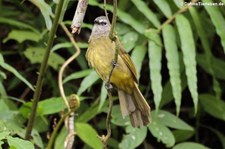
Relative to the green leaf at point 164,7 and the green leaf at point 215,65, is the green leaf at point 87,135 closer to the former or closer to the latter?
the green leaf at point 164,7

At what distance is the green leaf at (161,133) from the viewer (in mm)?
3045

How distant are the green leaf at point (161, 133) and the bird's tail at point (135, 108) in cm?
48

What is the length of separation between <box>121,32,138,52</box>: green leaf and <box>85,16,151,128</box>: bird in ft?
1.62

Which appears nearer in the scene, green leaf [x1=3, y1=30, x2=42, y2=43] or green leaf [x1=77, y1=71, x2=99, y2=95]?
green leaf [x1=77, y1=71, x2=99, y2=95]

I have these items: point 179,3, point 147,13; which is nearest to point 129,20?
point 147,13

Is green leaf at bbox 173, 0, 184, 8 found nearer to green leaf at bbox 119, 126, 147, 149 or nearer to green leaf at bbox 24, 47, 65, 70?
green leaf at bbox 119, 126, 147, 149

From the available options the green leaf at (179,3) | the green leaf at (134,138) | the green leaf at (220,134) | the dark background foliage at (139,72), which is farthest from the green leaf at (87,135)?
the green leaf at (220,134)

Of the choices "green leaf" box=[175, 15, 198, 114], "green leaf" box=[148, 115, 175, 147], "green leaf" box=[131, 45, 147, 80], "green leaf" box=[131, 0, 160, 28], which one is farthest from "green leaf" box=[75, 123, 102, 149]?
"green leaf" box=[131, 0, 160, 28]

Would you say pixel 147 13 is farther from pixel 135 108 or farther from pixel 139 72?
pixel 135 108

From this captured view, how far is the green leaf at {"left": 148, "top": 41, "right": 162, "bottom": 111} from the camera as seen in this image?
9.91 ft

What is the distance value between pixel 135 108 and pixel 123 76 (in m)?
0.17

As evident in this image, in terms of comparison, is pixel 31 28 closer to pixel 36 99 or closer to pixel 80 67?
pixel 80 67

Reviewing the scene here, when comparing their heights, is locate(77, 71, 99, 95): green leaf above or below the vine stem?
below

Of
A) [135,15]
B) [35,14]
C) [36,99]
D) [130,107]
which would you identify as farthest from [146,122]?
[35,14]
